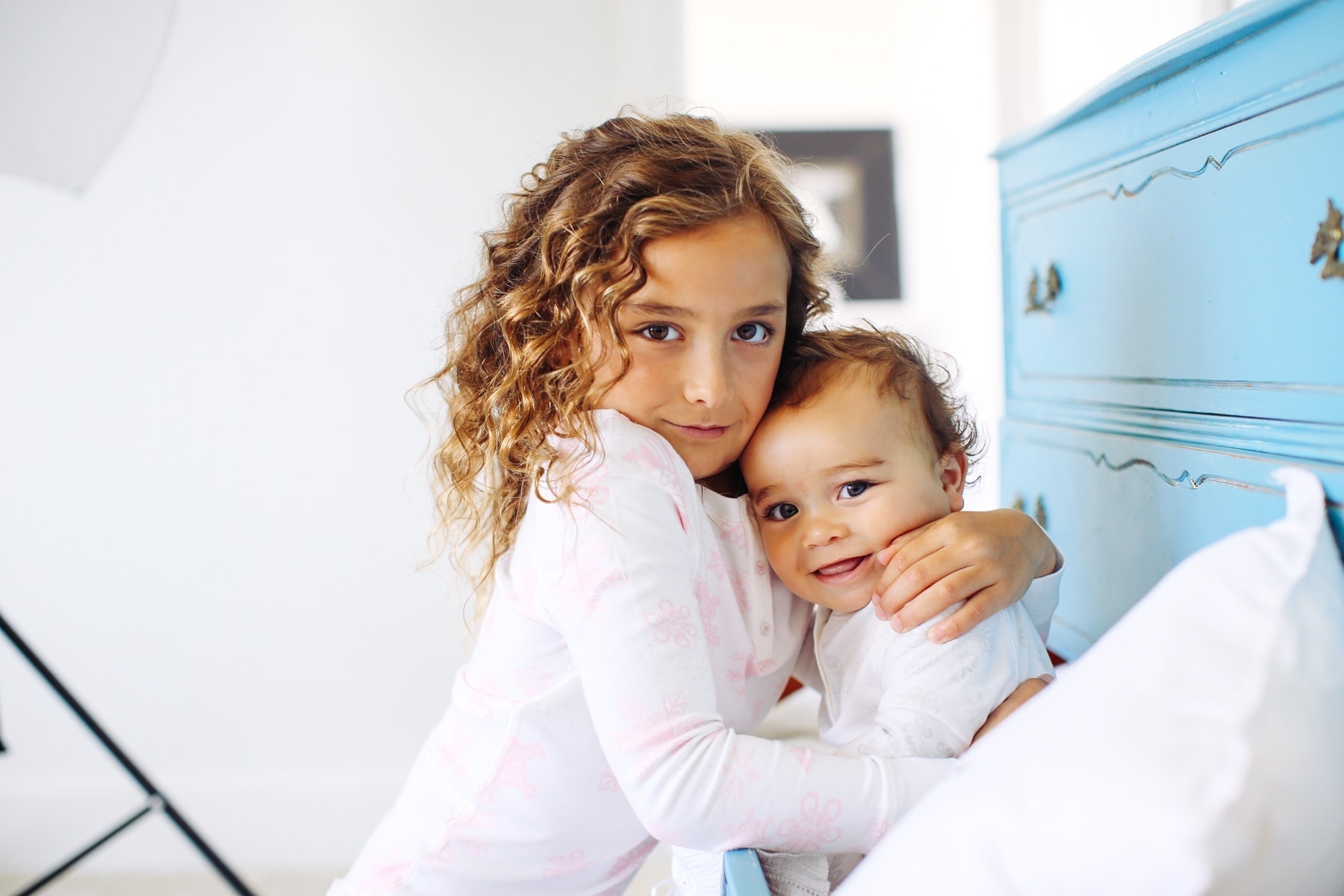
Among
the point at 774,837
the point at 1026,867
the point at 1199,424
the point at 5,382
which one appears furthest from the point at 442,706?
the point at 1026,867

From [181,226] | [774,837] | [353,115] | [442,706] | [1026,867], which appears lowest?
[442,706]

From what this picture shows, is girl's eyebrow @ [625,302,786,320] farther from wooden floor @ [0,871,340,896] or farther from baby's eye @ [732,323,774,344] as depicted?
wooden floor @ [0,871,340,896]

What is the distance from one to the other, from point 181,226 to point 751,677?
172 cm

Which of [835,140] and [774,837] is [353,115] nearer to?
[835,140]

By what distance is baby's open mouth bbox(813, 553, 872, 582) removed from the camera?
92cm

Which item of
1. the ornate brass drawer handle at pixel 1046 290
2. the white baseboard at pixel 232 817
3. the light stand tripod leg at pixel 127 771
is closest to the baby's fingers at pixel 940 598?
the ornate brass drawer handle at pixel 1046 290

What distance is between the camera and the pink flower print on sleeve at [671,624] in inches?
29.4

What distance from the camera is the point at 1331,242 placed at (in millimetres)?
683

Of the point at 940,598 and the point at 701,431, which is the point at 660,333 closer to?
the point at 701,431

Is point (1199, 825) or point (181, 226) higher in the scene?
point (181, 226)

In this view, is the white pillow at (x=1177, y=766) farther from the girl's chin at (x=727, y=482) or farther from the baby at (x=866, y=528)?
the girl's chin at (x=727, y=482)

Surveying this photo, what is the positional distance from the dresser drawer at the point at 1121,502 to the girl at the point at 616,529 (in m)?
0.14

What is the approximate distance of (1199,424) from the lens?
0.87m

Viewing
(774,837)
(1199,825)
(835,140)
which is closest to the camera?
(1199,825)
